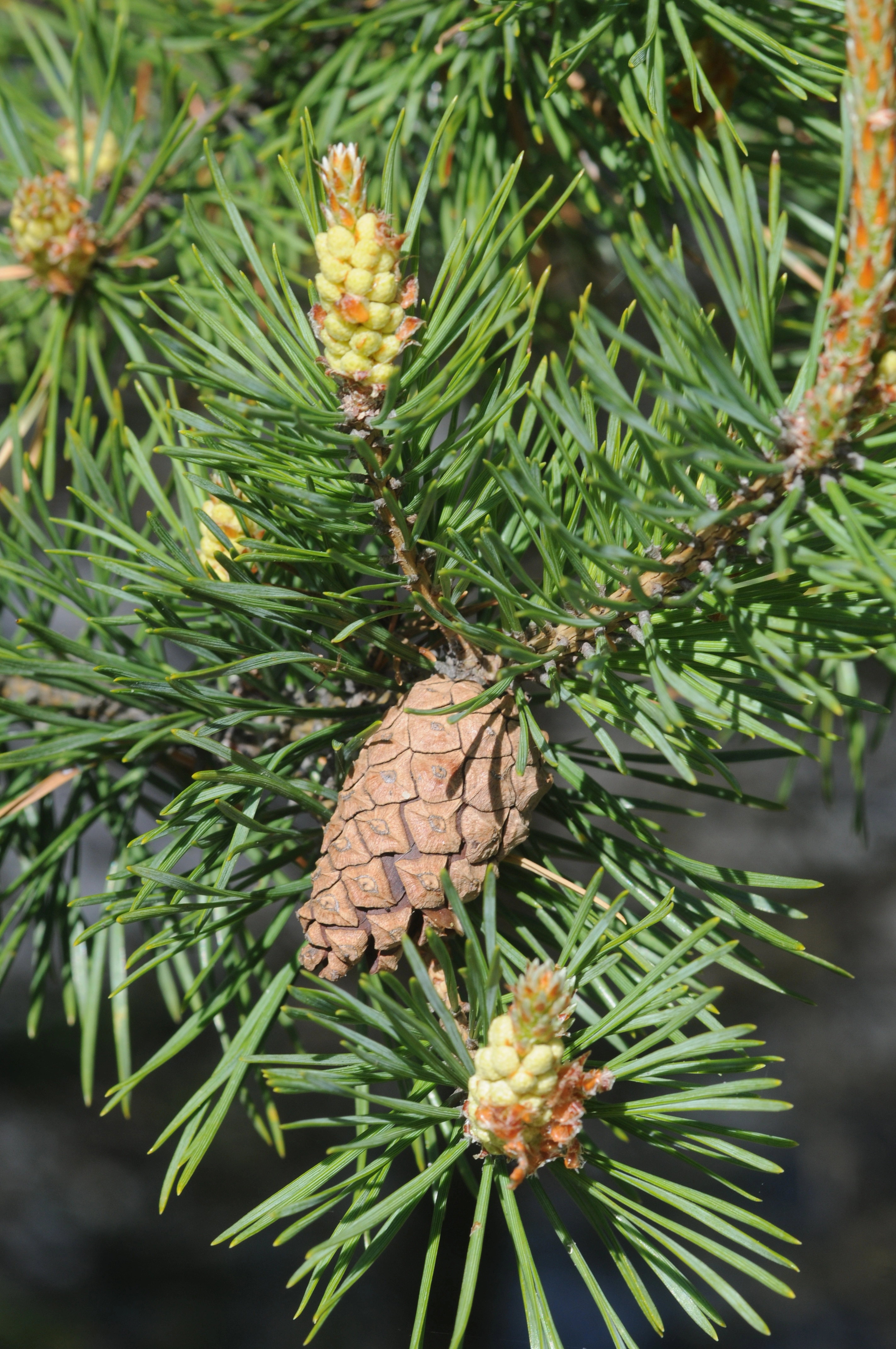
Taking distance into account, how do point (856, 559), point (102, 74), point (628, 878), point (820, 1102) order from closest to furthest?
point (856, 559) → point (628, 878) → point (102, 74) → point (820, 1102)

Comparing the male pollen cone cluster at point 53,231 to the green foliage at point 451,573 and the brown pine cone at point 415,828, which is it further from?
the brown pine cone at point 415,828

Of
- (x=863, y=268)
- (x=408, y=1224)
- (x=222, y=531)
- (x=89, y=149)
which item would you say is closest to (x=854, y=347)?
(x=863, y=268)

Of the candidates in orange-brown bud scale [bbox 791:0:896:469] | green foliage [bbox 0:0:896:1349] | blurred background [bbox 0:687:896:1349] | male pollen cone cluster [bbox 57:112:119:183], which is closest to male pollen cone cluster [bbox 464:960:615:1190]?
green foliage [bbox 0:0:896:1349]

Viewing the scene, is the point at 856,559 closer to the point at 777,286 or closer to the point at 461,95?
A: the point at 777,286

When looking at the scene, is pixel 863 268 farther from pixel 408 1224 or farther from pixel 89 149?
pixel 408 1224

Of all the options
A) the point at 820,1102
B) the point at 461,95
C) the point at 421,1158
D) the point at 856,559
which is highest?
the point at 461,95

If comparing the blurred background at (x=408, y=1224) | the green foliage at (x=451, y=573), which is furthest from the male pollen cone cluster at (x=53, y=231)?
the blurred background at (x=408, y=1224)

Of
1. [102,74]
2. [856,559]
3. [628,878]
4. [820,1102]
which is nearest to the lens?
[856,559]

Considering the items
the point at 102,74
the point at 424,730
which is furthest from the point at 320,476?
the point at 102,74
